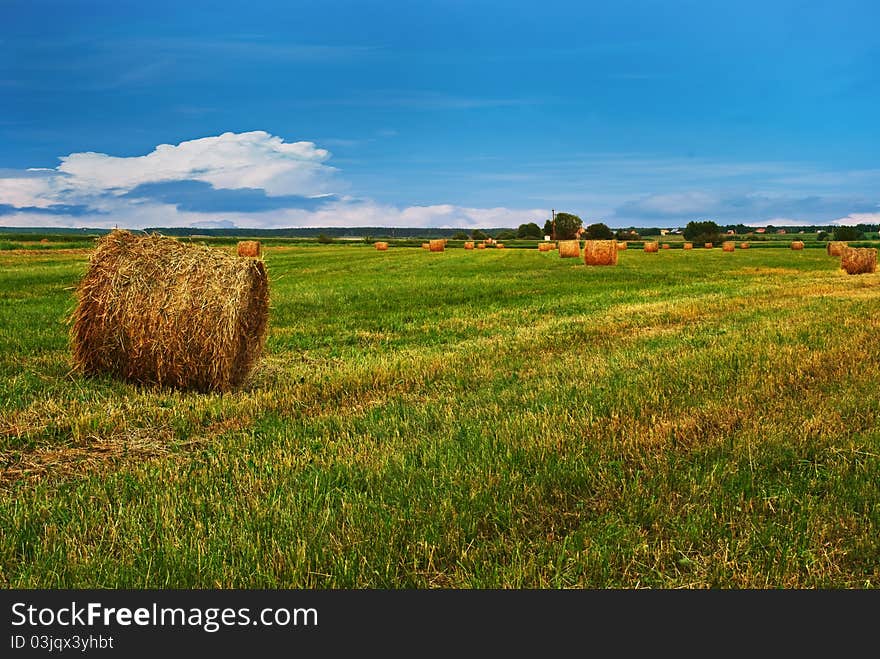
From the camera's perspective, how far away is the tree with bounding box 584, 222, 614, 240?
13450 centimetres

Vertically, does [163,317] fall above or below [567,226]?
below

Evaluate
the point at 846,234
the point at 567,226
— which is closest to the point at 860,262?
the point at 846,234

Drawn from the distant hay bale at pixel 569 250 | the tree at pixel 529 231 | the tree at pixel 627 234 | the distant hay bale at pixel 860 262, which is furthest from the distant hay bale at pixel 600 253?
the tree at pixel 529 231

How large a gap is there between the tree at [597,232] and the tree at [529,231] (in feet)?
46.4

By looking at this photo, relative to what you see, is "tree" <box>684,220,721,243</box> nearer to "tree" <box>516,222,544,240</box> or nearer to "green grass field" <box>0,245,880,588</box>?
"tree" <box>516,222,544,240</box>

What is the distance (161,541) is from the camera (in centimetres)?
462

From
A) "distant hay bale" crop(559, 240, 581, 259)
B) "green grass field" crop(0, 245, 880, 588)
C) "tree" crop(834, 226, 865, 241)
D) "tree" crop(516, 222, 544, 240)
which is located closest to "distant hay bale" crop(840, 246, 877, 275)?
"distant hay bale" crop(559, 240, 581, 259)

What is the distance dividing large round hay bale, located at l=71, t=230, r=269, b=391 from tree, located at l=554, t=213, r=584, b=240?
13258 centimetres

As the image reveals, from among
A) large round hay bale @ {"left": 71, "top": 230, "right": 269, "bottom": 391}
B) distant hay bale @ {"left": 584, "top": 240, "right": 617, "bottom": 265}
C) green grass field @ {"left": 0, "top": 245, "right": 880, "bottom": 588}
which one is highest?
distant hay bale @ {"left": 584, "top": 240, "right": 617, "bottom": 265}

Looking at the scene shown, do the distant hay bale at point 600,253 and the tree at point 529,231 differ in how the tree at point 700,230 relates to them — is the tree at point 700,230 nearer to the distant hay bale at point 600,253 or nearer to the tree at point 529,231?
the tree at point 529,231

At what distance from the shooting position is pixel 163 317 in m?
9.89

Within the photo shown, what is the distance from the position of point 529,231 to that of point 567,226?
12472mm

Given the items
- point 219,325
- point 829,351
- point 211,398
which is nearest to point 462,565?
point 211,398

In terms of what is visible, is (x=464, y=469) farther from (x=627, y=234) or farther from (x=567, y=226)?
(x=567, y=226)
